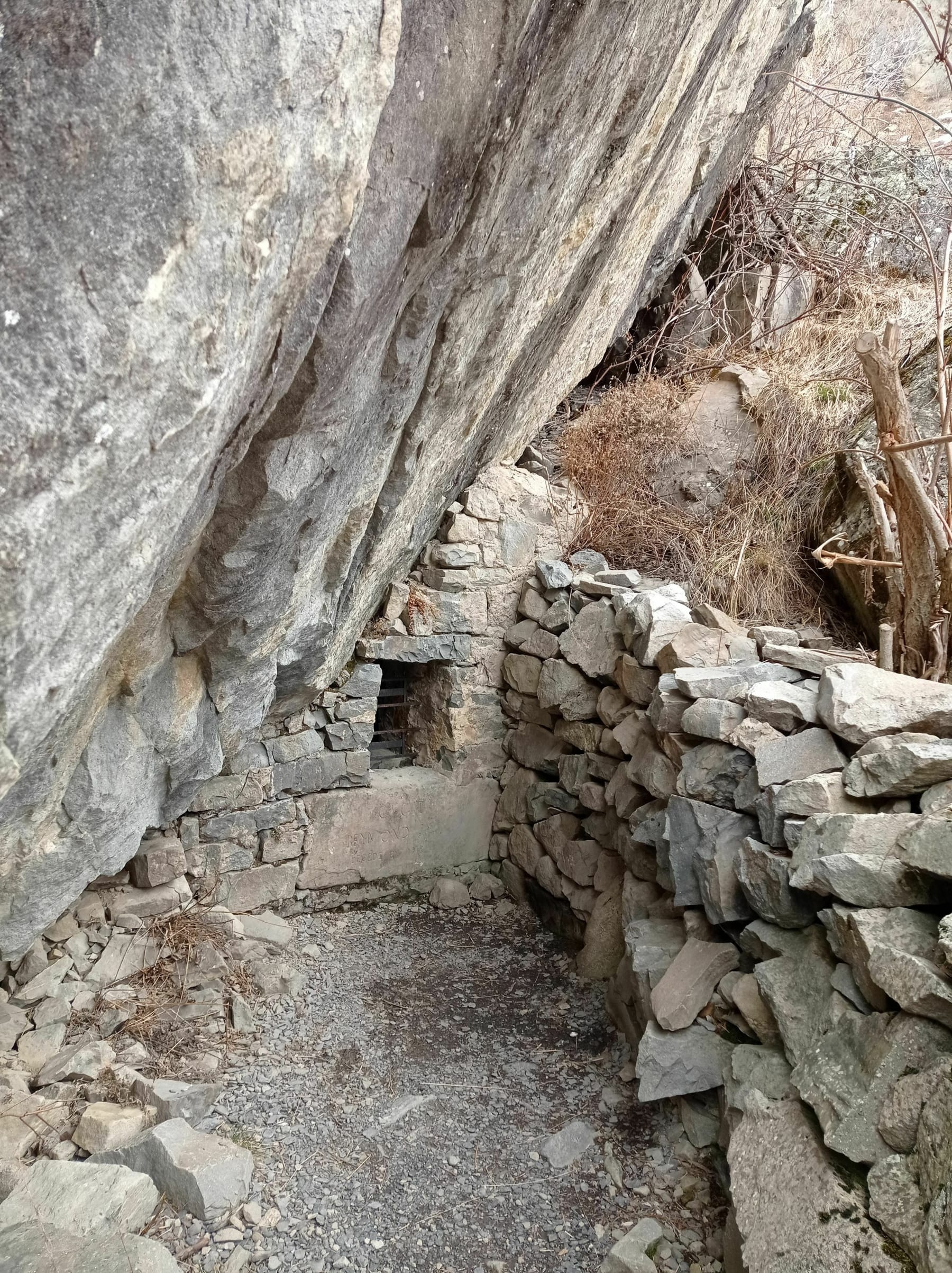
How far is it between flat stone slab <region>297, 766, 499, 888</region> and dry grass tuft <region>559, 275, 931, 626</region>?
1.43 meters

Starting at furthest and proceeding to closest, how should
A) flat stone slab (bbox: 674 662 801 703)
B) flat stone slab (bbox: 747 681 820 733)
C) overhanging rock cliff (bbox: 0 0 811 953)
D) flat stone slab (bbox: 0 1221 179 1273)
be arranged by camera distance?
1. flat stone slab (bbox: 674 662 801 703)
2. flat stone slab (bbox: 747 681 820 733)
3. flat stone slab (bbox: 0 1221 179 1273)
4. overhanging rock cliff (bbox: 0 0 811 953)

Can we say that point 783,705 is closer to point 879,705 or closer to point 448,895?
point 879,705

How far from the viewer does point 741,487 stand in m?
4.79

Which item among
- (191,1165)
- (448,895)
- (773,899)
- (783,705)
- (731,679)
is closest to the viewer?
(191,1165)

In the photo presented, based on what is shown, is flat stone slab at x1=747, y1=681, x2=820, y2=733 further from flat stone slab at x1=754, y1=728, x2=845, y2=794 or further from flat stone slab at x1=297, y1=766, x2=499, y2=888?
flat stone slab at x1=297, y1=766, x2=499, y2=888

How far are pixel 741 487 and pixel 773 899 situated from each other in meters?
2.73

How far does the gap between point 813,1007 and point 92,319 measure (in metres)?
2.42

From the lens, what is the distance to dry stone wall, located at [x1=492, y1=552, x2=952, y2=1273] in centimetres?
200

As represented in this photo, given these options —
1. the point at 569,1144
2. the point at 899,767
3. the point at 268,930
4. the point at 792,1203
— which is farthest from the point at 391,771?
the point at 792,1203

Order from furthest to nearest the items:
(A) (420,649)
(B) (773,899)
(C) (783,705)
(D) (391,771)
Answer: (D) (391,771)
(A) (420,649)
(C) (783,705)
(B) (773,899)

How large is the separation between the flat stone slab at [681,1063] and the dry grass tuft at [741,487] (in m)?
2.13

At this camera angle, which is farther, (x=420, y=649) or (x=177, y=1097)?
(x=420, y=649)

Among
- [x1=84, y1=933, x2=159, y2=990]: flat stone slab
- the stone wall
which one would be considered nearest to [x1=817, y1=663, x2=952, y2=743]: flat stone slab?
the stone wall

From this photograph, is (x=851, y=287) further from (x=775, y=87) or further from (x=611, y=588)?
(x=611, y=588)
